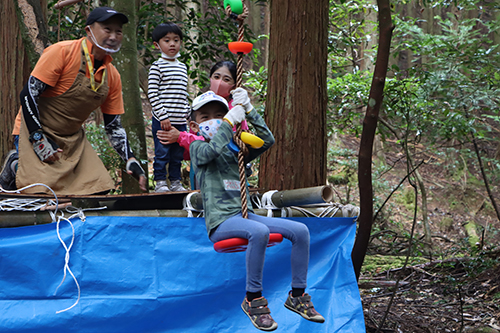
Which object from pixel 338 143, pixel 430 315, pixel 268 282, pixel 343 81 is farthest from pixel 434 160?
pixel 268 282

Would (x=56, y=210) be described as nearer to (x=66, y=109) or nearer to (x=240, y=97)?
(x=66, y=109)

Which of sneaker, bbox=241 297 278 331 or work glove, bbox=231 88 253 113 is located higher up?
work glove, bbox=231 88 253 113

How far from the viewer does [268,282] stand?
3047 mm

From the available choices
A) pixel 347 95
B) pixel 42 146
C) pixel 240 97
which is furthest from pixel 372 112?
pixel 347 95

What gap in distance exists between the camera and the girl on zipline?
7.48 feet

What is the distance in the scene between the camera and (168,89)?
3865 mm

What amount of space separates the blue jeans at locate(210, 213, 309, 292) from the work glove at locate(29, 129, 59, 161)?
1362mm

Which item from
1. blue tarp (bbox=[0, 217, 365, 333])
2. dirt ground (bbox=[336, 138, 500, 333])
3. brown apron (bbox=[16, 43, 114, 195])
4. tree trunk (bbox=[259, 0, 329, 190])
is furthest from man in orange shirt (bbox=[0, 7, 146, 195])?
dirt ground (bbox=[336, 138, 500, 333])

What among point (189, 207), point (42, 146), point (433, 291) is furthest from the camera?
point (433, 291)

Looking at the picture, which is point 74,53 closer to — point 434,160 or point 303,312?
point 303,312

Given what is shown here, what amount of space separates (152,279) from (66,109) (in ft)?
4.28

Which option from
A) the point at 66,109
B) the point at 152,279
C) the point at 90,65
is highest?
the point at 90,65

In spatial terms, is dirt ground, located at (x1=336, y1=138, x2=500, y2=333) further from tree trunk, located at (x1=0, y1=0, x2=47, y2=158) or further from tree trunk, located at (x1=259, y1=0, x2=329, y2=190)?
tree trunk, located at (x1=0, y1=0, x2=47, y2=158)

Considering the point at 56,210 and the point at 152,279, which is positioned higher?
the point at 56,210
